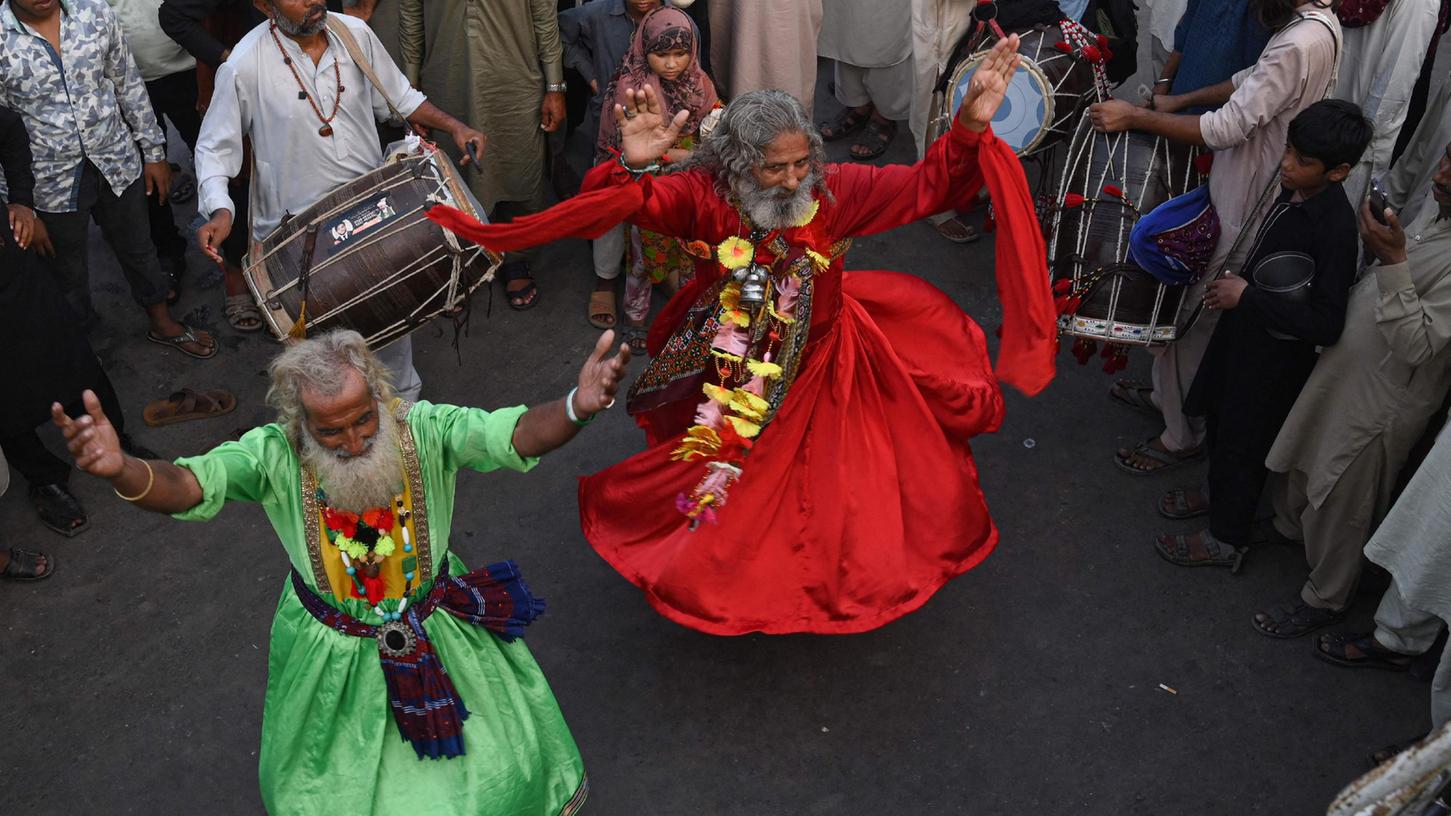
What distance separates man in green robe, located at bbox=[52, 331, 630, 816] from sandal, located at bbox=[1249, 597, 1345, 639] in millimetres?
2883

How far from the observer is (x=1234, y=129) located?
17.4 feet

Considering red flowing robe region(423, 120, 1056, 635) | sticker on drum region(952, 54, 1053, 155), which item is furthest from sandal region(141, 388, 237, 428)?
Answer: sticker on drum region(952, 54, 1053, 155)

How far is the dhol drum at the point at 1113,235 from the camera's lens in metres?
5.38

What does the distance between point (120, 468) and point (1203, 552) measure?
4.09 meters

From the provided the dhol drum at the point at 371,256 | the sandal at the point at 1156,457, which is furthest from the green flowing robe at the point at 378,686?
the sandal at the point at 1156,457

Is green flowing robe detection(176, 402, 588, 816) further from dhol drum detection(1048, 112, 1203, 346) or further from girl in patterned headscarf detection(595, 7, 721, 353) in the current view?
dhol drum detection(1048, 112, 1203, 346)

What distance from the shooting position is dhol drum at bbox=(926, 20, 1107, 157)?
236 inches

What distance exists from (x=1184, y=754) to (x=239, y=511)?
3.97m

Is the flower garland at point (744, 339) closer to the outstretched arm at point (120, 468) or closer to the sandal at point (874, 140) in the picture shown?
the outstretched arm at point (120, 468)

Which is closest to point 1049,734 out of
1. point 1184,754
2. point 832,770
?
point 1184,754

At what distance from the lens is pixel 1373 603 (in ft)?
17.6

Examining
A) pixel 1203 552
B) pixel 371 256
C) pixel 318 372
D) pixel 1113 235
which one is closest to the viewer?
pixel 318 372

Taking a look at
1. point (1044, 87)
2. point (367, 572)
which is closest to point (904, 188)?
point (1044, 87)

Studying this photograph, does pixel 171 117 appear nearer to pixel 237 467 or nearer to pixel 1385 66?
pixel 237 467
